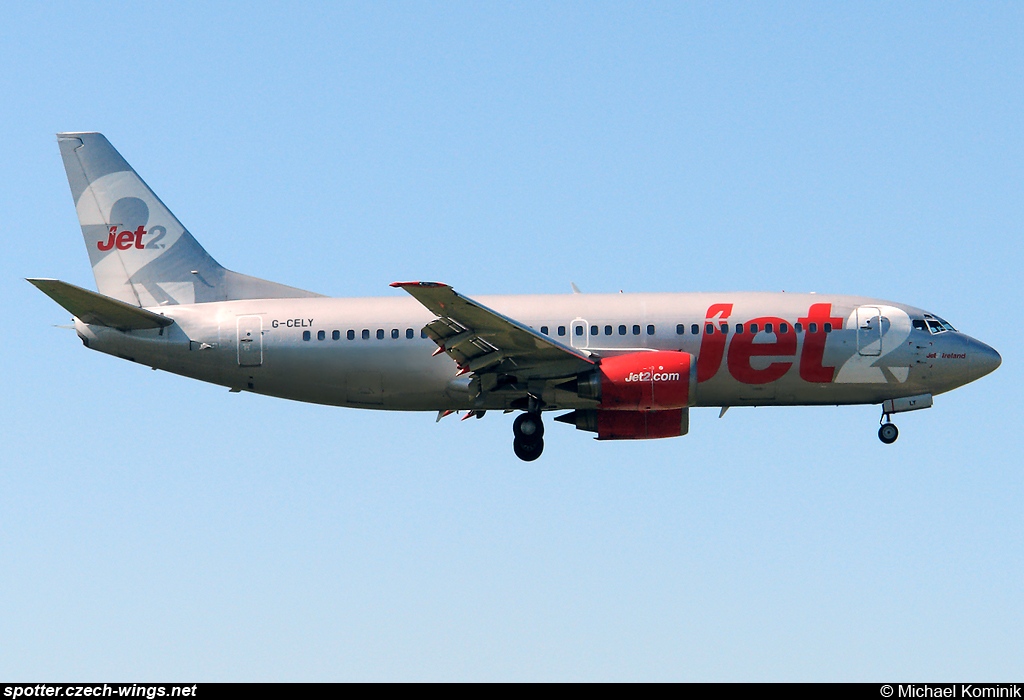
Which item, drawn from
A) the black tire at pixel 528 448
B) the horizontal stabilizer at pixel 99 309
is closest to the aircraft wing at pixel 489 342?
the black tire at pixel 528 448

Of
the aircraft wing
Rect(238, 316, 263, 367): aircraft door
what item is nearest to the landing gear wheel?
the aircraft wing

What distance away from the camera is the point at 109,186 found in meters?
45.0

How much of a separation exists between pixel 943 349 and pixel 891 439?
122 inches

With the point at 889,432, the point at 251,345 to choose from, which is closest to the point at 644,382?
the point at 889,432

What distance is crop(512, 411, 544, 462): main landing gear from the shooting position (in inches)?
1628

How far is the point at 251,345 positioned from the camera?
41812 millimetres

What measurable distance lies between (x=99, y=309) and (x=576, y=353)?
14.1 m

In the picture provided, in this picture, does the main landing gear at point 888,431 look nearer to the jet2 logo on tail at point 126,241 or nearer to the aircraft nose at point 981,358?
the aircraft nose at point 981,358

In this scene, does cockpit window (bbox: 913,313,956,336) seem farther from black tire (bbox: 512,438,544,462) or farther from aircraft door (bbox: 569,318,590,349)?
black tire (bbox: 512,438,544,462)

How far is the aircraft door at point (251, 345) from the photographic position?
4181cm

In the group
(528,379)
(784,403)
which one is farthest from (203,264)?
(784,403)

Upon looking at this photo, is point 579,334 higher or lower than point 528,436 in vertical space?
higher

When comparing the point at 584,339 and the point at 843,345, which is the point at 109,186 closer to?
the point at 584,339

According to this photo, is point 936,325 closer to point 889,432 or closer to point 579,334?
point 889,432
